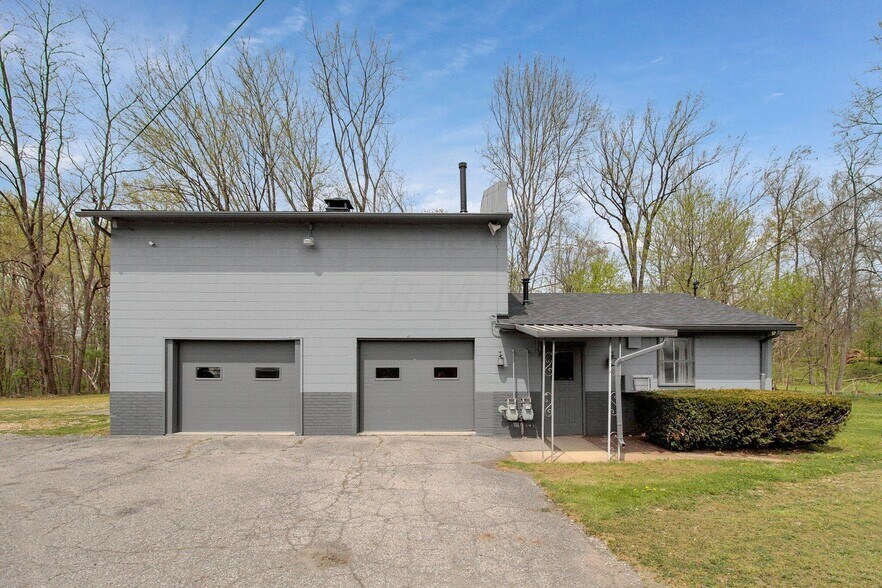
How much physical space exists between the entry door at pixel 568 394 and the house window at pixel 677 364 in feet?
5.99

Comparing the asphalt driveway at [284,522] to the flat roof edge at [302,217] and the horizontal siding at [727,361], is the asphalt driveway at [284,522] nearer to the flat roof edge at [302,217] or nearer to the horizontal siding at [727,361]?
the flat roof edge at [302,217]

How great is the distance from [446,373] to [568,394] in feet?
8.71

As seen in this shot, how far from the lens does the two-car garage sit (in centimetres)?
930

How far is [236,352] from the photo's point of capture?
9.38 m

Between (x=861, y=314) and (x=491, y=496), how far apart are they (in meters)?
27.1

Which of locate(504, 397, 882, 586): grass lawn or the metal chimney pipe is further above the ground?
the metal chimney pipe

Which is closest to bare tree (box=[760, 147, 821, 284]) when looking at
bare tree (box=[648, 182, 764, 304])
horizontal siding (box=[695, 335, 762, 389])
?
bare tree (box=[648, 182, 764, 304])

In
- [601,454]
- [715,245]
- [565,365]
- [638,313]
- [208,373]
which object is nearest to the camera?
[601,454]

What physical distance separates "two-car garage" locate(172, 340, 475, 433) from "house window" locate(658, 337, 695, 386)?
13.8 ft

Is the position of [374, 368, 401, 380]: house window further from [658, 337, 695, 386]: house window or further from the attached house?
[658, 337, 695, 386]: house window

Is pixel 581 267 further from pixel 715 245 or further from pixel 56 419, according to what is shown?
pixel 56 419

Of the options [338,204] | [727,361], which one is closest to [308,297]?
[338,204]

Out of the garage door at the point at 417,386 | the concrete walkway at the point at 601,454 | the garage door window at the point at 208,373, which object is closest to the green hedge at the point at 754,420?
the concrete walkway at the point at 601,454

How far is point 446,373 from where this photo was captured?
9453 mm
